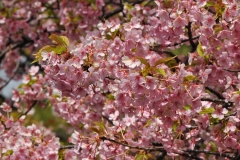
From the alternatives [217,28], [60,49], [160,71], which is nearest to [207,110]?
[217,28]

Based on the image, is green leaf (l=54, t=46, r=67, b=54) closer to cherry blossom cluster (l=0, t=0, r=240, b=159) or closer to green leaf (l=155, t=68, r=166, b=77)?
cherry blossom cluster (l=0, t=0, r=240, b=159)

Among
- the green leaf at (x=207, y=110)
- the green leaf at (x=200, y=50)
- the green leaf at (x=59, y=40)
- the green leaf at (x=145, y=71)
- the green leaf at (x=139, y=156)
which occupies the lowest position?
the green leaf at (x=139, y=156)

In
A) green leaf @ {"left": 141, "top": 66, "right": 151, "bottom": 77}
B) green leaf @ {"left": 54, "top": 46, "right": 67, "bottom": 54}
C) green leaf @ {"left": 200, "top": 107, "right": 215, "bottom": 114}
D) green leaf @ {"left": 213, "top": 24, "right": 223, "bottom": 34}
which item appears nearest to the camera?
green leaf @ {"left": 141, "top": 66, "right": 151, "bottom": 77}

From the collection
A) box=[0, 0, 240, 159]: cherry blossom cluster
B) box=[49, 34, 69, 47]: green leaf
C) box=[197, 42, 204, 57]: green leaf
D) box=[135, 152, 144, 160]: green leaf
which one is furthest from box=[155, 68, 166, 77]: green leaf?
box=[135, 152, 144, 160]: green leaf

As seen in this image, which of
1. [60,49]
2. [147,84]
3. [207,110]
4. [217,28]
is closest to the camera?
[147,84]

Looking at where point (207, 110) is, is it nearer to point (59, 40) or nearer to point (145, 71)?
point (145, 71)

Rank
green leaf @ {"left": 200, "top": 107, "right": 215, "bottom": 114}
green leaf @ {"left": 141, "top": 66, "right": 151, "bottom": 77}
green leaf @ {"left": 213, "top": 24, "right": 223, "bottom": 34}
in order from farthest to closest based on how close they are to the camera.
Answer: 1. green leaf @ {"left": 200, "top": 107, "right": 215, "bottom": 114}
2. green leaf @ {"left": 213, "top": 24, "right": 223, "bottom": 34}
3. green leaf @ {"left": 141, "top": 66, "right": 151, "bottom": 77}

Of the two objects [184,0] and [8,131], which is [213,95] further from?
[8,131]

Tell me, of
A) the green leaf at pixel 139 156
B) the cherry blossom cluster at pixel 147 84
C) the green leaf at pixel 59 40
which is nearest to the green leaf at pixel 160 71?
the cherry blossom cluster at pixel 147 84

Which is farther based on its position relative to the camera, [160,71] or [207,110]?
[207,110]

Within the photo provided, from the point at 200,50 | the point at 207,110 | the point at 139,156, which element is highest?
the point at 200,50

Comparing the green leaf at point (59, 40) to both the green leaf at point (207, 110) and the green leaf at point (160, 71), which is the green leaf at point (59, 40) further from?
the green leaf at point (207, 110)
